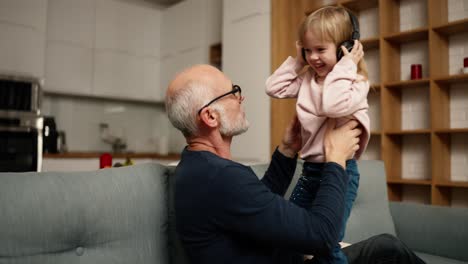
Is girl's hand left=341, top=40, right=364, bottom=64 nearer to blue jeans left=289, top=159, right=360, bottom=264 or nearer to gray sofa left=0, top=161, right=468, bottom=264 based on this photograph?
blue jeans left=289, top=159, right=360, bottom=264

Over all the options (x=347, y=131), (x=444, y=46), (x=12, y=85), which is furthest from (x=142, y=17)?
(x=347, y=131)

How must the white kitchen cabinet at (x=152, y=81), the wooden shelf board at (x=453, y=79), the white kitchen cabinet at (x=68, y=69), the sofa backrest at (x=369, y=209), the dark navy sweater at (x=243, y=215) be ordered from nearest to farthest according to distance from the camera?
the dark navy sweater at (x=243, y=215) < the sofa backrest at (x=369, y=209) < the wooden shelf board at (x=453, y=79) < the white kitchen cabinet at (x=68, y=69) < the white kitchen cabinet at (x=152, y=81)

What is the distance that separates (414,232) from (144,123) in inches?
156

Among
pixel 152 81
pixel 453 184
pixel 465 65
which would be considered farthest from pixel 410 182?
pixel 152 81

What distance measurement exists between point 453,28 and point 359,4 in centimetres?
83

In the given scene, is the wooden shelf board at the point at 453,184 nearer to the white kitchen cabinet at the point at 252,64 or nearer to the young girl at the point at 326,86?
the white kitchen cabinet at the point at 252,64

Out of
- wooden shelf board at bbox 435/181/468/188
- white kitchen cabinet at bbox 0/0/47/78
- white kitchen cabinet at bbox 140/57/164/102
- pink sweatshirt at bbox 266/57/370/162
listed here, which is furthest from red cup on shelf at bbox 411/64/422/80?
white kitchen cabinet at bbox 0/0/47/78

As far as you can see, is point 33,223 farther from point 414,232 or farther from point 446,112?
point 446,112

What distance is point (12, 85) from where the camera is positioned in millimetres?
3887

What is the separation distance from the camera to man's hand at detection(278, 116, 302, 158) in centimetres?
138

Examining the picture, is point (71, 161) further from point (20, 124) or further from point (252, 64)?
point (252, 64)

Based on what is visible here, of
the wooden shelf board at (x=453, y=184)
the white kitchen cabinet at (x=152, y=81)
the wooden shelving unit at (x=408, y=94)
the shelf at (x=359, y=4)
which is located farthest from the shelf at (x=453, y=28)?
the white kitchen cabinet at (x=152, y=81)

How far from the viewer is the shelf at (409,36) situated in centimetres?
288

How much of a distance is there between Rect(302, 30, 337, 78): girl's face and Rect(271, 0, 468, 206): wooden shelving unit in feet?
6.16
